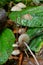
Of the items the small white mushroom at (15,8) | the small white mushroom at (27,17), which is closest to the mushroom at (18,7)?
the small white mushroom at (15,8)

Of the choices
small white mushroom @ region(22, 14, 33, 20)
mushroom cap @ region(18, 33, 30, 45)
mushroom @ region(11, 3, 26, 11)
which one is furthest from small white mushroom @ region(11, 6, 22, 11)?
mushroom cap @ region(18, 33, 30, 45)

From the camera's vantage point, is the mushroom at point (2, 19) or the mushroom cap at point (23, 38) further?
the mushroom at point (2, 19)

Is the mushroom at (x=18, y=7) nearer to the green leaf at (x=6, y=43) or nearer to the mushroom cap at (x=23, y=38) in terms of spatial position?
the green leaf at (x=6, y=43)

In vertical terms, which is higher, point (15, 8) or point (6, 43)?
point (15, 8)

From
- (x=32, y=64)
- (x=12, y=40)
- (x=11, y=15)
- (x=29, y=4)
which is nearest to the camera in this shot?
(x=32, y=64)

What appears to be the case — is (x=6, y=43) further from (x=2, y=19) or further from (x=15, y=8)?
(x=15, y=8)

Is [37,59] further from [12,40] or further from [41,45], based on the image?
[12,40]

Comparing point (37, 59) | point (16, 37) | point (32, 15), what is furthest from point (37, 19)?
point (37, 59)

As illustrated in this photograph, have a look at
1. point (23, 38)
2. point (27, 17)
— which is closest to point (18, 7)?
point (27, 17)
